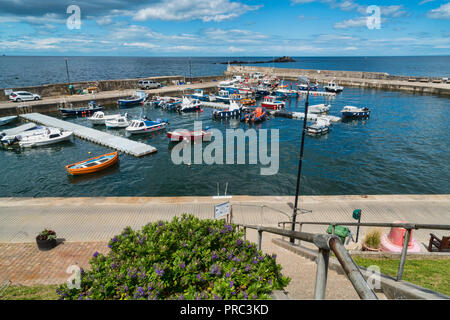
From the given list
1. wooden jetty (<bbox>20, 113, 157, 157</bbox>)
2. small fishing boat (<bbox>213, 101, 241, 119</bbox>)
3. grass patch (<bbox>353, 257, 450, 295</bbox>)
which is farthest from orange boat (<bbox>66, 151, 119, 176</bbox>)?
small fishing boat (<bbox>213, 101, 241, 119</bbox>)

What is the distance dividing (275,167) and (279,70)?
311 feet

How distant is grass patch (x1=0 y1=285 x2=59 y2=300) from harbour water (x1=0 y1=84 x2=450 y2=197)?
43.7 feet

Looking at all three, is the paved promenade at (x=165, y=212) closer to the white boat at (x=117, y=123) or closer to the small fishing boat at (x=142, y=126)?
the small fishing boat at (x=142, y=126)

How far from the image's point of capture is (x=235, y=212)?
15.8m

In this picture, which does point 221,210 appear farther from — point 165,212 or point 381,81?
point 381,81

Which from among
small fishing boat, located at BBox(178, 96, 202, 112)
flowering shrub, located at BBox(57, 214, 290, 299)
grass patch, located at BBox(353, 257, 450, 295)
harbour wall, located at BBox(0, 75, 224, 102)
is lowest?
grass patch, located at BBox(353, 257, 450, 295)

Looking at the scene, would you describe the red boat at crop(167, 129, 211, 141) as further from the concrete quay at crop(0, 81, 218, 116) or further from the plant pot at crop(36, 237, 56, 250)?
the concrete quay at crop(0, 81, 218, 116)

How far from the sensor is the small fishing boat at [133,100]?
55334mm

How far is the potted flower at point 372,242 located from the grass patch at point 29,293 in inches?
436

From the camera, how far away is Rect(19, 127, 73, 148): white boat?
32.1 m

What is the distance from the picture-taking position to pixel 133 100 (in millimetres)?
56188

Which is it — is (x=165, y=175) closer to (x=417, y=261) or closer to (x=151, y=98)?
(x=417, y=261)

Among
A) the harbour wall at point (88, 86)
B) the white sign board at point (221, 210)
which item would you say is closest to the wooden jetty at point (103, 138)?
the harbour wall at point (88, 86)

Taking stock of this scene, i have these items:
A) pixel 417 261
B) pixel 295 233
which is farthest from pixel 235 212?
pixel 295 233
